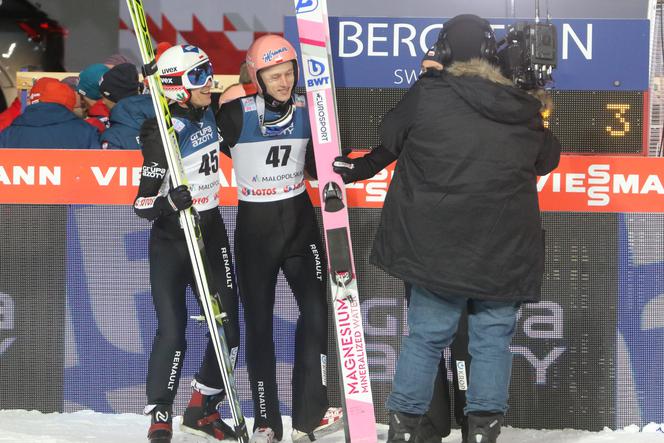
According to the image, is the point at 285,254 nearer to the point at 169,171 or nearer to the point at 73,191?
the point at 169,171

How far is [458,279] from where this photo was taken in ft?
10.8

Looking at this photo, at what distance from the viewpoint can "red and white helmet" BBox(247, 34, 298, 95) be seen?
12.5 ft

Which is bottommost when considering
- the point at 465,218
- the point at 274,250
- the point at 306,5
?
the point at 274,250

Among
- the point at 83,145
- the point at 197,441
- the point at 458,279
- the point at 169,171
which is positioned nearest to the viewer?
the point at 458,279

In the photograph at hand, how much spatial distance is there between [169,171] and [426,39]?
4.03ft

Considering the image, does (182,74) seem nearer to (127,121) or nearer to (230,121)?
(230,121)

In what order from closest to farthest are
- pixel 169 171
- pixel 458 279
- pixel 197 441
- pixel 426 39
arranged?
pixel 458 279 < pixel 169 171 < pixel 197 441 < pixel 426 39

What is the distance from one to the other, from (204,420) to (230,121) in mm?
1115

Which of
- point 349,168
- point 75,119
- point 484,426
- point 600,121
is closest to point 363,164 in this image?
point 349,168

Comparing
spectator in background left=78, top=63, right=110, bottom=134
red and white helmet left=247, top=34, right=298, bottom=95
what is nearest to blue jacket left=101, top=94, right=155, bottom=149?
spectator in background left=78, top=63, right=110, bottom=134

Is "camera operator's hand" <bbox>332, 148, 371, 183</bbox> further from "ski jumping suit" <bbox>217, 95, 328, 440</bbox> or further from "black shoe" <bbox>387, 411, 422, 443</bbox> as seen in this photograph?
"black shoe" <bbox>387, 411, 422, 443</bbox>

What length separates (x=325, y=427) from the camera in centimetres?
398

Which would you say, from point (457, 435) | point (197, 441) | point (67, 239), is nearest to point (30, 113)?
point (67, 239)

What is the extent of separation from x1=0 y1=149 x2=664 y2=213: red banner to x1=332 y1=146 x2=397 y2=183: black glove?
1.99ft
